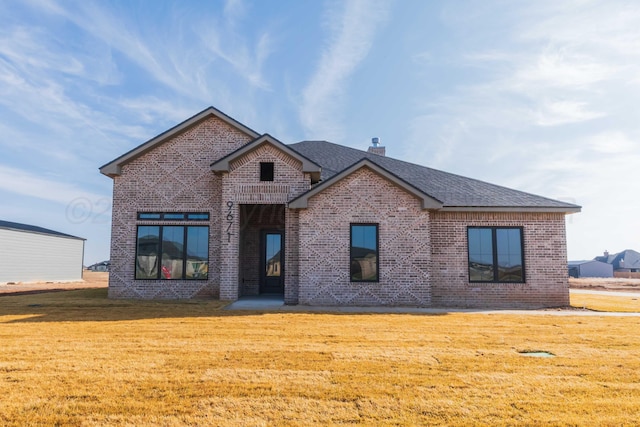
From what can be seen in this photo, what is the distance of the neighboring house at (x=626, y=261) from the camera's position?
2569 inches

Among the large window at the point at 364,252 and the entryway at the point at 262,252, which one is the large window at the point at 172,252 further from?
the large window at the point at 364,252

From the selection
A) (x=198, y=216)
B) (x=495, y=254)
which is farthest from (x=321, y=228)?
(x=495, y=254)

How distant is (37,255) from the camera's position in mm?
29125

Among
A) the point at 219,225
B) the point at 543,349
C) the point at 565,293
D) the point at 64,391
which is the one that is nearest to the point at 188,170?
the point at 219,225

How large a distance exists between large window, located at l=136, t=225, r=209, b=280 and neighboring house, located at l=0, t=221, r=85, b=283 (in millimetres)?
17541

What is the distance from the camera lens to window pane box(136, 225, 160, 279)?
48.3ft

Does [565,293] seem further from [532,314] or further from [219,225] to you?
[219,225]

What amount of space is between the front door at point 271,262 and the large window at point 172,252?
245 cm

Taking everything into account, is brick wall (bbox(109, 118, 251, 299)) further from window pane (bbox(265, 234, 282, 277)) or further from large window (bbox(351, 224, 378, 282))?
large window (bbox(351, 224, 378, 282))

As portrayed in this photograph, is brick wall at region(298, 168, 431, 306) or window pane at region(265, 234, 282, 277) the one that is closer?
brick wall at region(298, 168, 431, 306)

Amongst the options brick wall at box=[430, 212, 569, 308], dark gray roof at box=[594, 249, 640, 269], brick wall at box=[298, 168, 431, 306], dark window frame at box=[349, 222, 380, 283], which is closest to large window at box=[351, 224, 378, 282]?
dark window frame at box=[349, 222, 380, 283]

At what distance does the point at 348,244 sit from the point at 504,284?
17.4 feet

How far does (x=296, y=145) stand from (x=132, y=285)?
31.5 feet

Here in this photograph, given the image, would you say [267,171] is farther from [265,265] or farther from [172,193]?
[265,265]
